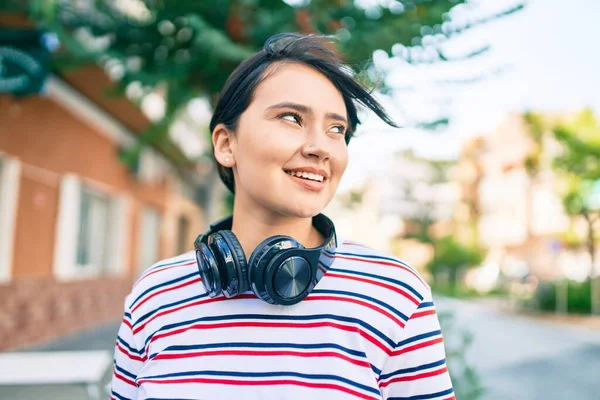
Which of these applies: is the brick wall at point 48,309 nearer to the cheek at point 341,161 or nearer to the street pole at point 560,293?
the cheek at point 341,161

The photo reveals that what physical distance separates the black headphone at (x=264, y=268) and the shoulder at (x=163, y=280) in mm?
91

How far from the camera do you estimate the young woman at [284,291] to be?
1133 millimetres

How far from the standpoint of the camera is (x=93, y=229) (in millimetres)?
10789

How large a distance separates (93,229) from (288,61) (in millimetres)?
10311

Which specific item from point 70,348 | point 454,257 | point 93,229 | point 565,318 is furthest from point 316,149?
point 454,257

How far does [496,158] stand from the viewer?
41.7 metres

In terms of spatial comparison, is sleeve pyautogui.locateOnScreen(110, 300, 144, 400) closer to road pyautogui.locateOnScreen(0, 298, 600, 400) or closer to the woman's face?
the woman's face

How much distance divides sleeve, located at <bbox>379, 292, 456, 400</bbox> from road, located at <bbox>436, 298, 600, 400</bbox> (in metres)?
2.71

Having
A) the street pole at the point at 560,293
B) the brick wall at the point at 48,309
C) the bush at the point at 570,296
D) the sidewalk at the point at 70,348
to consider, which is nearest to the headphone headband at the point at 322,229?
the sidewalk at the point at 70,348

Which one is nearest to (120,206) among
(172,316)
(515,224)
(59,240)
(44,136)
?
(59,240)

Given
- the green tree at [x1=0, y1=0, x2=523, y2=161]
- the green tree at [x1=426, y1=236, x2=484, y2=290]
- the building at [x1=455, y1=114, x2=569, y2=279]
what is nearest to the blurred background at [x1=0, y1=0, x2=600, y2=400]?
the green tree at [x1=0, y1=0, x2=523, y2=161]

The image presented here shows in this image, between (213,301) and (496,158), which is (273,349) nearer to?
(213,301)

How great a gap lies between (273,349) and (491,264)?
4388cm

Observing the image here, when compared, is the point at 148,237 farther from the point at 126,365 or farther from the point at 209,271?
the point at 209,271
